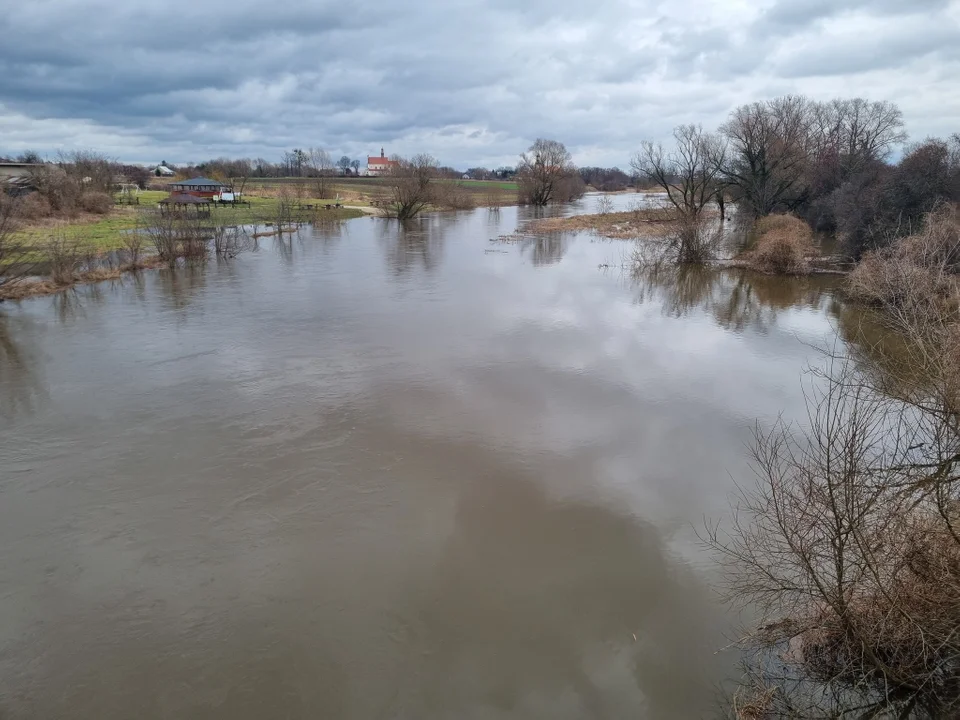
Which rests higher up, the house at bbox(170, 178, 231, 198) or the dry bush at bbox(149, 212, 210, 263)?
the house at bbox(170, 178, 231, 198)

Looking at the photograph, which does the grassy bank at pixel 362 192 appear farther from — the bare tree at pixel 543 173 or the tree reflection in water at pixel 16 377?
the tree reflection in water at pixel 16 377

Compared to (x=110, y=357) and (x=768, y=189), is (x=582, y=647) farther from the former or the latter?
(x=768, y=189)

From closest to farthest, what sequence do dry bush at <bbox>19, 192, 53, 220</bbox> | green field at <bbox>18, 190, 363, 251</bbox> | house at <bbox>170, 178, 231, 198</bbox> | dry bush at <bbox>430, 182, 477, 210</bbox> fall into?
green field at <bbox>18, 190, 363, 251</bbox> → dry bush at <bbox>19, 192, 53, 220</bbox> → house at <bbox>170, 178, 231, 198</bbox> → dry bush at <bbox>430, 182, 477, 210</bbox>

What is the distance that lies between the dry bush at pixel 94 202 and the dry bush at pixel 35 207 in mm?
2634

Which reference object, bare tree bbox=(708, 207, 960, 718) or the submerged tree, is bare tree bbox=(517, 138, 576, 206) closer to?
the submerged tree

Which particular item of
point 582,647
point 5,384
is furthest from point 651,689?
point 5,384

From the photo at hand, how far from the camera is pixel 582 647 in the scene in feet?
21.0

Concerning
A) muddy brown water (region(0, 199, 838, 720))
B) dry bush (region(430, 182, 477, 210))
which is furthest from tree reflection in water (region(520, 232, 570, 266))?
dry bush (region(430, 182, 477, 210))

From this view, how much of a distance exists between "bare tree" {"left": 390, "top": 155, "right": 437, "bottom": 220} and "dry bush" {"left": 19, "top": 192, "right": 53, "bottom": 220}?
83.7ft

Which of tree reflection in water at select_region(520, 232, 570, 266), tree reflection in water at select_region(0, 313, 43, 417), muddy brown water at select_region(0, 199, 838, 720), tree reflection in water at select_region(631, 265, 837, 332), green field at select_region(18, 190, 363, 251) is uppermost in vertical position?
green field at select_region(18, 190, 363, 251)

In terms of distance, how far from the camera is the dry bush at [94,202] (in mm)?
42562

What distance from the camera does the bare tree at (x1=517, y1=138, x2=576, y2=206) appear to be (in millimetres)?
76000

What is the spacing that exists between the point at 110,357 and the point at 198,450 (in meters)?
→ 6.56

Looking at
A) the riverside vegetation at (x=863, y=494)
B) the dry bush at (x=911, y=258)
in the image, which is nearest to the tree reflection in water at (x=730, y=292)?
the riverside vegetation at (x=863, y=494)
